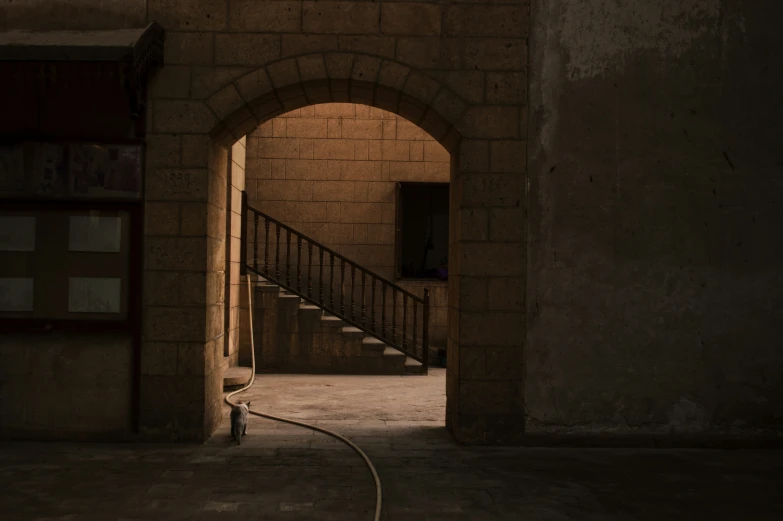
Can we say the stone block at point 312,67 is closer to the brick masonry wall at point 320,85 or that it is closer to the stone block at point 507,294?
the brick masonry wall at point 320,85

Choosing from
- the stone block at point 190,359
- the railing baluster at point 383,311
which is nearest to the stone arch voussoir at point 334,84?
the stone block at point 190,359

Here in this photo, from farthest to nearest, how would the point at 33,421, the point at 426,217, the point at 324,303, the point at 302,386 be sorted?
the point at 426,217
the point at 324,303
the point at 302,386
the point at 33,421

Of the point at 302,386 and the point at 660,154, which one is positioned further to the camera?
the point at 302,386

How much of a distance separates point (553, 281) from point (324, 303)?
6.19 meters

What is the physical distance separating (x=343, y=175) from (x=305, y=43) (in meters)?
6.01

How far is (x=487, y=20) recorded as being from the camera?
6062 mm

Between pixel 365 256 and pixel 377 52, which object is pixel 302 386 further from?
pixel 377 52

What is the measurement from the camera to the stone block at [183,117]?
596 cm

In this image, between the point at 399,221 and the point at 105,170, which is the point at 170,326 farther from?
the point at 399,221

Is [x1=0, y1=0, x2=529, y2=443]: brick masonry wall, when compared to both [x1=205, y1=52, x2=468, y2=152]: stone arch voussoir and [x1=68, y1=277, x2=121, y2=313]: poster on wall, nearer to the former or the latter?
[x1=205, y1=52, x2=468, y2=152]: stone arch voussoir

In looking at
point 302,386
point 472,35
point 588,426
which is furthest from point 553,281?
point 302,386

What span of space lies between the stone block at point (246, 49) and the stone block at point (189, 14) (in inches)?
5.0

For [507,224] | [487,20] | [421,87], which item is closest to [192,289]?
[421,87]

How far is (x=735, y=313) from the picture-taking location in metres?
6.05
